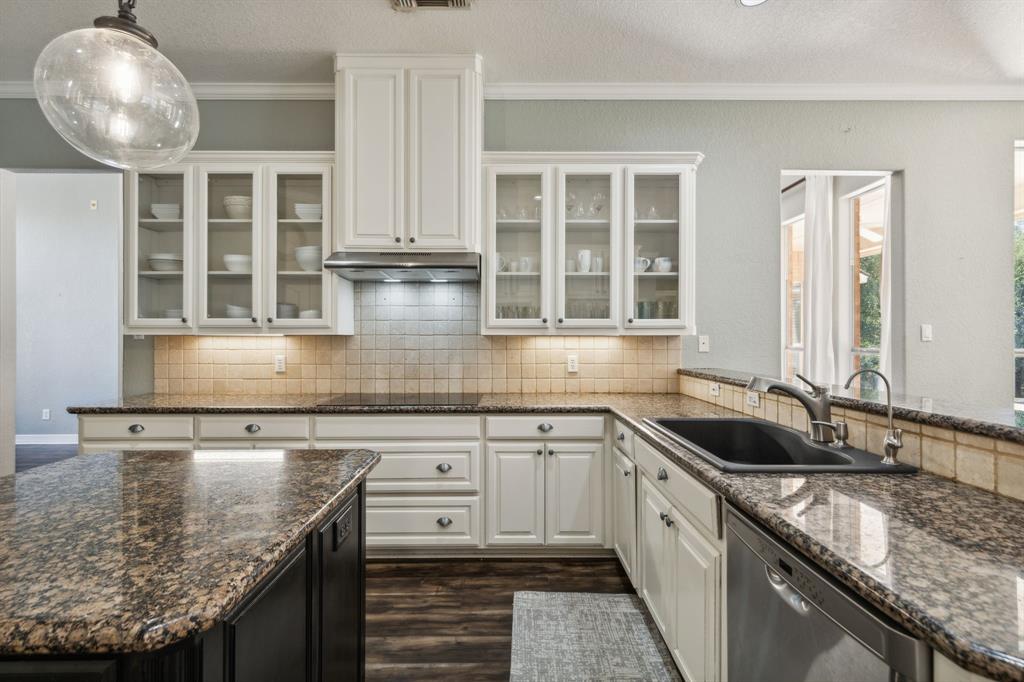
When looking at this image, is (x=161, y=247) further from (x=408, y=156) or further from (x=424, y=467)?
(x=424, y=467)

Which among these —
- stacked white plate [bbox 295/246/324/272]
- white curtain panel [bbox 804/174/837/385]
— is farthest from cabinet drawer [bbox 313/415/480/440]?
white curtain panel [bbox 804/174/837/385]

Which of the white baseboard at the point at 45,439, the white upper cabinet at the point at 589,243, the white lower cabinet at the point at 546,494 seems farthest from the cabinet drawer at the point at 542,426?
the white baseboard at the point at 45,439

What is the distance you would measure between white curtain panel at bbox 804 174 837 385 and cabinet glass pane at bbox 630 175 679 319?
86.7 inches

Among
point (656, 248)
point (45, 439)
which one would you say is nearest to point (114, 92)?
point (656, 248)

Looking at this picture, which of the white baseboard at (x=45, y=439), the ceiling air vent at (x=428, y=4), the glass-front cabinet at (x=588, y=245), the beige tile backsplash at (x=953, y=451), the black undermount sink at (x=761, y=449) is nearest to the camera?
the beige tile backsplash at (x=953, y=451)

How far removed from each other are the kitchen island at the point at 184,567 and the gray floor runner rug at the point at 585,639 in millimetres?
734

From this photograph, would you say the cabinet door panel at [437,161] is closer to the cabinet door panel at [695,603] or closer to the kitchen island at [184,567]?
the kitchen island at [184,567]

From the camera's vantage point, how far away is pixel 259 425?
2.62 meters

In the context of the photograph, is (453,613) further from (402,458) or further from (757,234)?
(757,234)

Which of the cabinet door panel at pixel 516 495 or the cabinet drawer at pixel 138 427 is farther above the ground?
the cabinet drawer at pixel 138 427

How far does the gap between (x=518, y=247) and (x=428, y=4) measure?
128 cm

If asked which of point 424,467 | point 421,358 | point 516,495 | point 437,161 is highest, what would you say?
point 437,161

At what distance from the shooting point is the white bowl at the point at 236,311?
114 inches

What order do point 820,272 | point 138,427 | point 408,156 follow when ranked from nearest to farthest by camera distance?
point 138,427
point 408,156
point 820,272
